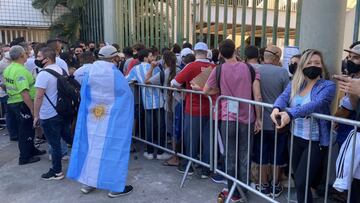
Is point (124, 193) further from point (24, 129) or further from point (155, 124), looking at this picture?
point (24, 129)

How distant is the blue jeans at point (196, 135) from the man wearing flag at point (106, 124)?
0.86m

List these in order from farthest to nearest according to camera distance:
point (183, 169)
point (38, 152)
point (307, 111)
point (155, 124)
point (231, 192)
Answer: point (38, 152), point (155, 124), point (183, 169), point (231, 192), point (307, 111)

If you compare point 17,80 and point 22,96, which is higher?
point 17,80

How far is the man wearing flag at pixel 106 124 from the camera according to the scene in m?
4.21

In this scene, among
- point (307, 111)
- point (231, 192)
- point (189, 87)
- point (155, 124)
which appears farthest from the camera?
point (155, 124)

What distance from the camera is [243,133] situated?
399cm

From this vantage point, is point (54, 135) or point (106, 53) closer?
point (106, 53)

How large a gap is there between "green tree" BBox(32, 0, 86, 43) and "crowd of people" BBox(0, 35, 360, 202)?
6.84 meters

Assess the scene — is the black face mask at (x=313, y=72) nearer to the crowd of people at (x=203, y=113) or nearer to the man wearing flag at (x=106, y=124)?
the crowd of people at (x=203, y=113)

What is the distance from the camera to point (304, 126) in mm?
3215

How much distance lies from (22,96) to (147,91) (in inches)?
71.2

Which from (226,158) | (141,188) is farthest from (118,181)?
(226,158)

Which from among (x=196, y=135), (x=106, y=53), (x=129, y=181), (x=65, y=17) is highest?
(x=65, y=17)

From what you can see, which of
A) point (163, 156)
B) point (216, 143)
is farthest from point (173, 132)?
point (216, 143)
